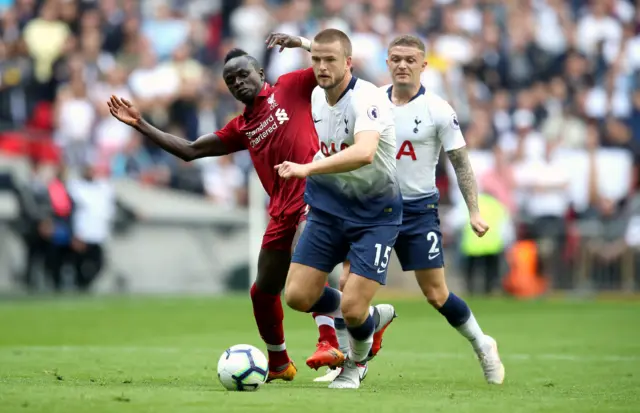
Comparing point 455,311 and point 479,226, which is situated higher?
point 479,226

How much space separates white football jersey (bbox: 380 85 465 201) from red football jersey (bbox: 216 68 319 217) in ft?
2.20

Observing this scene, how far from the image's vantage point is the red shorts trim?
9492 millimetres

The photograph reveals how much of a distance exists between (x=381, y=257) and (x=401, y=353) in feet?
12.2

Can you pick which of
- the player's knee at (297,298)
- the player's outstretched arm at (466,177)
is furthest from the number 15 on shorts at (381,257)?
the player's outstretched arm at (466,177)

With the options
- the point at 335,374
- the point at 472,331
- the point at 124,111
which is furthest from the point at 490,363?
the point at 124,111

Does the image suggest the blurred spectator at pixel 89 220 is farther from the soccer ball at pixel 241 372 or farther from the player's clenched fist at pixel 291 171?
the player's clenched fist at pixel 291 171

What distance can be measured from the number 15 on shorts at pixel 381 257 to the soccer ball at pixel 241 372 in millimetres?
1050

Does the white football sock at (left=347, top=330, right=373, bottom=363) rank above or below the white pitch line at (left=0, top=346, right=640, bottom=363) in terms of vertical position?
above

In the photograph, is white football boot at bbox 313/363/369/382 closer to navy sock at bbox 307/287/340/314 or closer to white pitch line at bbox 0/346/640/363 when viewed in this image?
navy sock at bbox 307/287/340/314

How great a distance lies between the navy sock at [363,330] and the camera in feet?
28.9

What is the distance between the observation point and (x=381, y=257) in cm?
A: 870

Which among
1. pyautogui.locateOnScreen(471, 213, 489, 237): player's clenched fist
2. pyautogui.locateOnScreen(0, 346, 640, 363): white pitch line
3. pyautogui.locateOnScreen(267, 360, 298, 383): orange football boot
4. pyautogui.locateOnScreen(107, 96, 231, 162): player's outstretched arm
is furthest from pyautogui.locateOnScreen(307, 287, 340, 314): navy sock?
pyautogui.locateOnScreen(0, 346, 640, 363): white pitch line

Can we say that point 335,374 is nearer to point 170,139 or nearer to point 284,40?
point 170,139

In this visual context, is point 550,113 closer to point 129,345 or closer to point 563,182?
point 563,182
